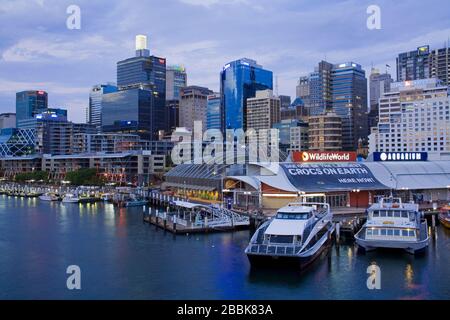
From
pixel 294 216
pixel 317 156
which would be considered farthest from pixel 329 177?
pixel 294 216

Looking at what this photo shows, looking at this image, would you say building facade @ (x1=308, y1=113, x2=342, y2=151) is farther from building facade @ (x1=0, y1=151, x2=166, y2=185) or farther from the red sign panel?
the red sign panel

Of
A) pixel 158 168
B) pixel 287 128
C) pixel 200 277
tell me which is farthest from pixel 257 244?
pixel 287 128

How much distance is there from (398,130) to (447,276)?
4318 inches

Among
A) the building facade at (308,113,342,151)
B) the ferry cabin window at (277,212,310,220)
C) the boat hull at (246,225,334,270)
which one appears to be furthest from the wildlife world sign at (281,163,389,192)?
the building facade at (308,113,342,151)

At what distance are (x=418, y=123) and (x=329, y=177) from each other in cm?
8441

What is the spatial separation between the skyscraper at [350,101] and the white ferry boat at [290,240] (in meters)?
147

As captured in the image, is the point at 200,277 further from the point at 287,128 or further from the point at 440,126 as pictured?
the point at 287,128

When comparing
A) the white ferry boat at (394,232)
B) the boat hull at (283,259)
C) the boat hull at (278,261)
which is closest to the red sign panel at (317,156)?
→ the white ferry boat at (394,232)

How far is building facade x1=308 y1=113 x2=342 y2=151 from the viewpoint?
14250 cm

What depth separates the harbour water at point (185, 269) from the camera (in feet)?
93.8

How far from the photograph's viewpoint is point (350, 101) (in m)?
187

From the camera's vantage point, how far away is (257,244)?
Result: 1337 inches

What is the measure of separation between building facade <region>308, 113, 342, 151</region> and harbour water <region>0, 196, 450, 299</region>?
3782 inches

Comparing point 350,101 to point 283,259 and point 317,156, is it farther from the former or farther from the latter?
point 283,259
